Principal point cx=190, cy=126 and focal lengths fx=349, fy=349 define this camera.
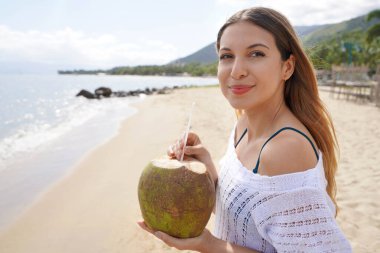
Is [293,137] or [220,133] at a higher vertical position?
[293,137]

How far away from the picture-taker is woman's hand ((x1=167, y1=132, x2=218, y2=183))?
1.57m

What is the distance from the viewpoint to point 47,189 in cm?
583

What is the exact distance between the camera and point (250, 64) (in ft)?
4.35

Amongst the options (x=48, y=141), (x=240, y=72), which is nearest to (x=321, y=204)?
(x=240, y=72)

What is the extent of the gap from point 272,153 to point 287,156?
0.17 ft

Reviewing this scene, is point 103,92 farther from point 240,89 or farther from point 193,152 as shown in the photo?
point 240,89

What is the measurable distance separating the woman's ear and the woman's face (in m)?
0.03

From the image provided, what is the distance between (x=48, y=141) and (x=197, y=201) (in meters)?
9.64

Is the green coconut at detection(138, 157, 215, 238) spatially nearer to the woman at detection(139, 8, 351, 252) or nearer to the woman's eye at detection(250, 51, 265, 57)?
the woman at detection(139, 8, 351, 252)

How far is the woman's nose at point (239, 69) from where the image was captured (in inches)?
52.3

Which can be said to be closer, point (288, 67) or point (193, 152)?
point (288, 67)

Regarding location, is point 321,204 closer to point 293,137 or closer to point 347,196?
point 293,137


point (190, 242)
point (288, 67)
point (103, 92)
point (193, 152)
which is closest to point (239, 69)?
point (288, 67)

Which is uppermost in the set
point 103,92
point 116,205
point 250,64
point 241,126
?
point 250,64
